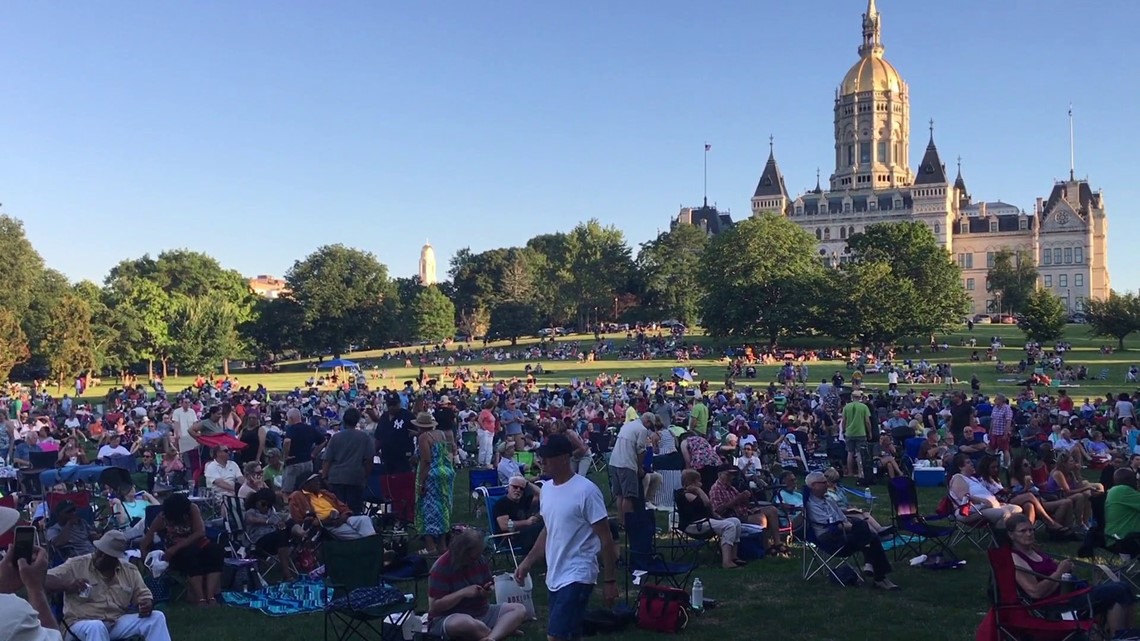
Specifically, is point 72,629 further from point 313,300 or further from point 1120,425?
point 313,300

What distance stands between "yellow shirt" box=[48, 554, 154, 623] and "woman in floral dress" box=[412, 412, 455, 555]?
11.5ft

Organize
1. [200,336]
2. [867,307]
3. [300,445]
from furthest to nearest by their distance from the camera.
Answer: [200,336] < [867,307] < [300,445]

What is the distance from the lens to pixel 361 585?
6.99 meters

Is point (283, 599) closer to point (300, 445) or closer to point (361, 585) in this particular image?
point (361, 585)

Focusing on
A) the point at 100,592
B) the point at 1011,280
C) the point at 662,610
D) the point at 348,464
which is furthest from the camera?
the point at 1011,280

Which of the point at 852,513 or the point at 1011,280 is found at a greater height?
the point at 1011,280

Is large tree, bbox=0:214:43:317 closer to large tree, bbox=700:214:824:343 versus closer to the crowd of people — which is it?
the crowd of people

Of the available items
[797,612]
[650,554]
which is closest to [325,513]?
[650,554]

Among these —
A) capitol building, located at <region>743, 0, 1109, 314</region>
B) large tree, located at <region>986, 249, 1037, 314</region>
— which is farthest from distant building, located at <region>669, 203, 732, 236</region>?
large tree, located at <region>986, 249, 1037, 314</region>

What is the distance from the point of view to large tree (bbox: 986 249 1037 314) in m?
89.1

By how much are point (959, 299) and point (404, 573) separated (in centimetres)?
6119

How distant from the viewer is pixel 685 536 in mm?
10078

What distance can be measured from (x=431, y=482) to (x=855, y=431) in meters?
8.25

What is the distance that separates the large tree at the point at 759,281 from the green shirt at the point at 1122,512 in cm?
5167
